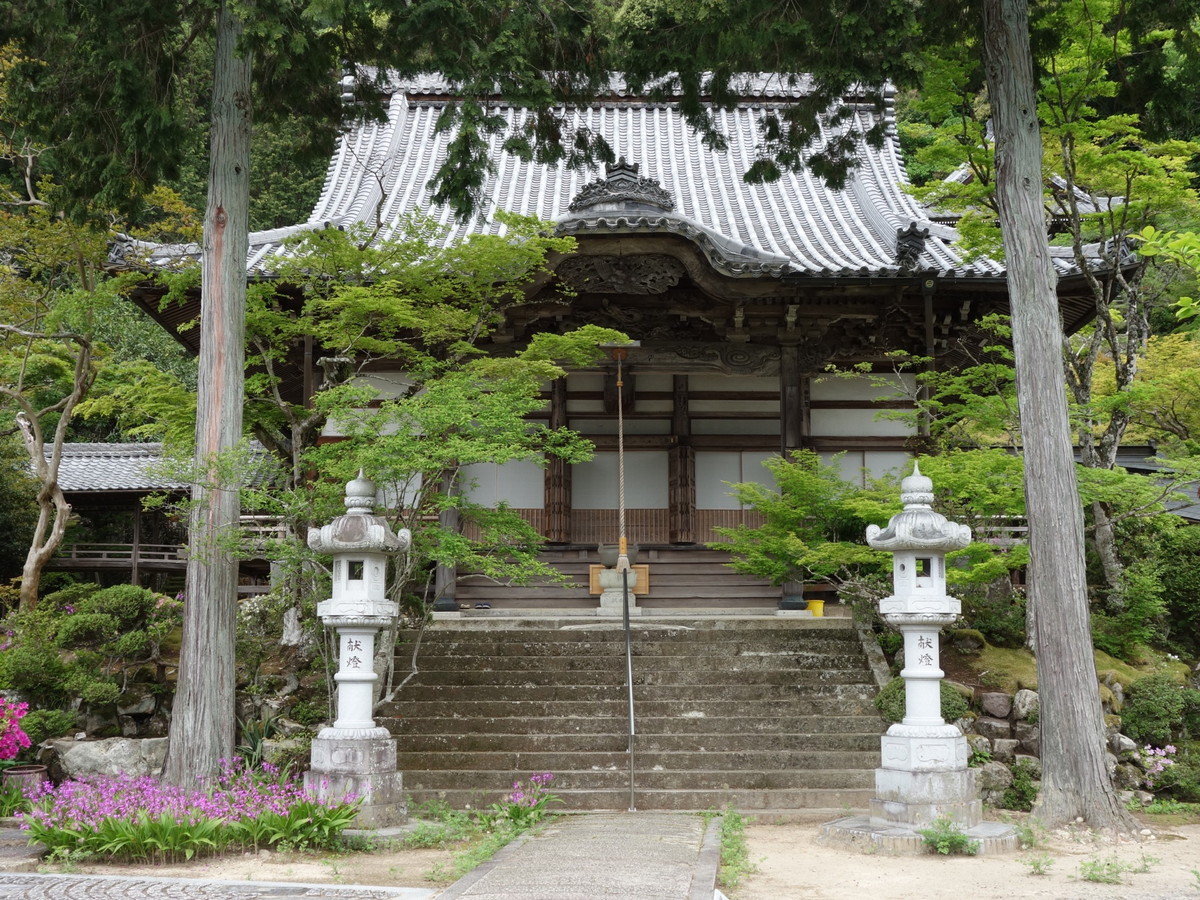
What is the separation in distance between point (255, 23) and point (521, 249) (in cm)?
305

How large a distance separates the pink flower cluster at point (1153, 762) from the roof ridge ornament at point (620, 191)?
750 cm

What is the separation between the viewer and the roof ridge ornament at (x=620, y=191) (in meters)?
12.5

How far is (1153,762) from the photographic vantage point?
31.5 feet

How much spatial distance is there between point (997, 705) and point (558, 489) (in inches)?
250

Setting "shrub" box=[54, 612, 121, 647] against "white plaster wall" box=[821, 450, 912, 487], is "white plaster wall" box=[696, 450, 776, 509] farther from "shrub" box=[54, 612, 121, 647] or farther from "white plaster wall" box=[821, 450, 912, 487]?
"shrub" box=[54, 612, 121, 647]

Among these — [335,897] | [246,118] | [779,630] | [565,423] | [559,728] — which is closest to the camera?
[335,897]

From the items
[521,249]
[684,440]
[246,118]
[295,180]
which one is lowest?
[684,440]

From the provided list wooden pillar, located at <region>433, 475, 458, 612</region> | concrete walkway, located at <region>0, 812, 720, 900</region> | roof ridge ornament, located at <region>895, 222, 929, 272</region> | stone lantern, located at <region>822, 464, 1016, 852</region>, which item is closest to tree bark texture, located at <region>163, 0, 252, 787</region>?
concrete walkway, located at <region>0, 812, 720, 900</region>

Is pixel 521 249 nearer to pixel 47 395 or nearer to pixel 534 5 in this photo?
pixel 534 5

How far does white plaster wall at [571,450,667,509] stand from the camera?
1465cm

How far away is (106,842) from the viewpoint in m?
6.88

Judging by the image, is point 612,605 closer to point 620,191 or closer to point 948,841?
point 620,191

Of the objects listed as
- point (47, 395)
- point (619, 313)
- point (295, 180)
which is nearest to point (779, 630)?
point (619, 313)

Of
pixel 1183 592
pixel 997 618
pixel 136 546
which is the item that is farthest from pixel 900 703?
pixel 136 546
